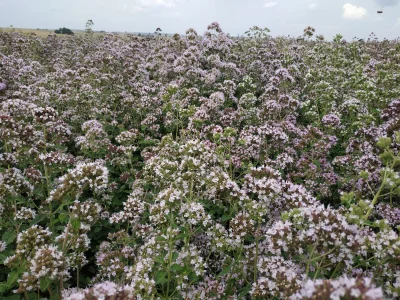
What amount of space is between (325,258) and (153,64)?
32.0 feet

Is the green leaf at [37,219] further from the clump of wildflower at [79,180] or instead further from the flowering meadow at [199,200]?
the clump of wildflower at [79,180]

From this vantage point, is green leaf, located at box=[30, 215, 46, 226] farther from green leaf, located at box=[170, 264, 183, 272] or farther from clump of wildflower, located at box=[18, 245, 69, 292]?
green leaf, located at box=[170, 264, 183, 272]

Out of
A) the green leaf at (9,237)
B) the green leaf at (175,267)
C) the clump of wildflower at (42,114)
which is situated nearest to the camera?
the green leaf at (175,267)

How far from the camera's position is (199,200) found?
4.64 meters

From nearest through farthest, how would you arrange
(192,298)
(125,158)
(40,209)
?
(192,298)
(40,209)
(125,158)

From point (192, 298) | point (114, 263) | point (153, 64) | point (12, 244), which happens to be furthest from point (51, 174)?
point (153, 64)

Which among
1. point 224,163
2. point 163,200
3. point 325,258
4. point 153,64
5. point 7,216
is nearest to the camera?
point 325,258

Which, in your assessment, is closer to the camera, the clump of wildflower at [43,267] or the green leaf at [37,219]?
the clump of wildflower at [43,267]

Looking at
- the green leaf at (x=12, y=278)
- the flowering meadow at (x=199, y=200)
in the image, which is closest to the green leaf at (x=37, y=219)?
the flowering meadow at (x=199, y=200)

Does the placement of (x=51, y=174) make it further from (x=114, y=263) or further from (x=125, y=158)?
(x=114, y=263)

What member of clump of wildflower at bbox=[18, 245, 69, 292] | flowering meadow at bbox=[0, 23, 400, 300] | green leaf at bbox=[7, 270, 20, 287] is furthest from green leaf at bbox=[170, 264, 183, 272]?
green leaf at bbox=[7, 270, 20, 287]

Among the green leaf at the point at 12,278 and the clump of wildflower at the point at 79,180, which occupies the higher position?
the clump of wildflower at the point at 79,180

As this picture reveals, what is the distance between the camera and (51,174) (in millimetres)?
5785

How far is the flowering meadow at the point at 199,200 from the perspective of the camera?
314 centimetres
